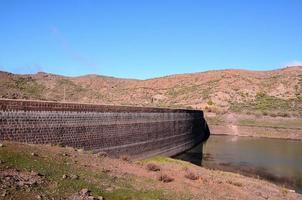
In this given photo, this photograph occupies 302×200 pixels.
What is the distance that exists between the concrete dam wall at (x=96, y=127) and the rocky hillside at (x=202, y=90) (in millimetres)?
35854

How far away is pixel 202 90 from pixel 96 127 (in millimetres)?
86033

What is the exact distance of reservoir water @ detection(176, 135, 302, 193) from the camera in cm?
3736

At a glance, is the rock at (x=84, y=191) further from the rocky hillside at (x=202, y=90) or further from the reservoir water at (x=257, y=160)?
the rocky hillside at (x=202, y=90)

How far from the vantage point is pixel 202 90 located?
115 metres

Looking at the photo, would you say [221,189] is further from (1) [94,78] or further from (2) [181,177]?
(1) [94,78]

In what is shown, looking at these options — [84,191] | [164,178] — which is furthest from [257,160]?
[84,191]

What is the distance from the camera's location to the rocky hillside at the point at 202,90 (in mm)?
92250

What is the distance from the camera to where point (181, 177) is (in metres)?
22.7

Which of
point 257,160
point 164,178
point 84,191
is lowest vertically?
point 257,160

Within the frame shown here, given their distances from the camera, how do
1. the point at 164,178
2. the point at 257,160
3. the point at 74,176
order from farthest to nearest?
the point at 257,160 < the point at 164,178 < the point at 74,176

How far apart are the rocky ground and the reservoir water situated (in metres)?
13.3

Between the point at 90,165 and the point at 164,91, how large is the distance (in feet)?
327

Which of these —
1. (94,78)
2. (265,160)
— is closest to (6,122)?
(265,160)

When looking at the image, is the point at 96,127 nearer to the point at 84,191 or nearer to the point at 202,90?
the point at 84,191
